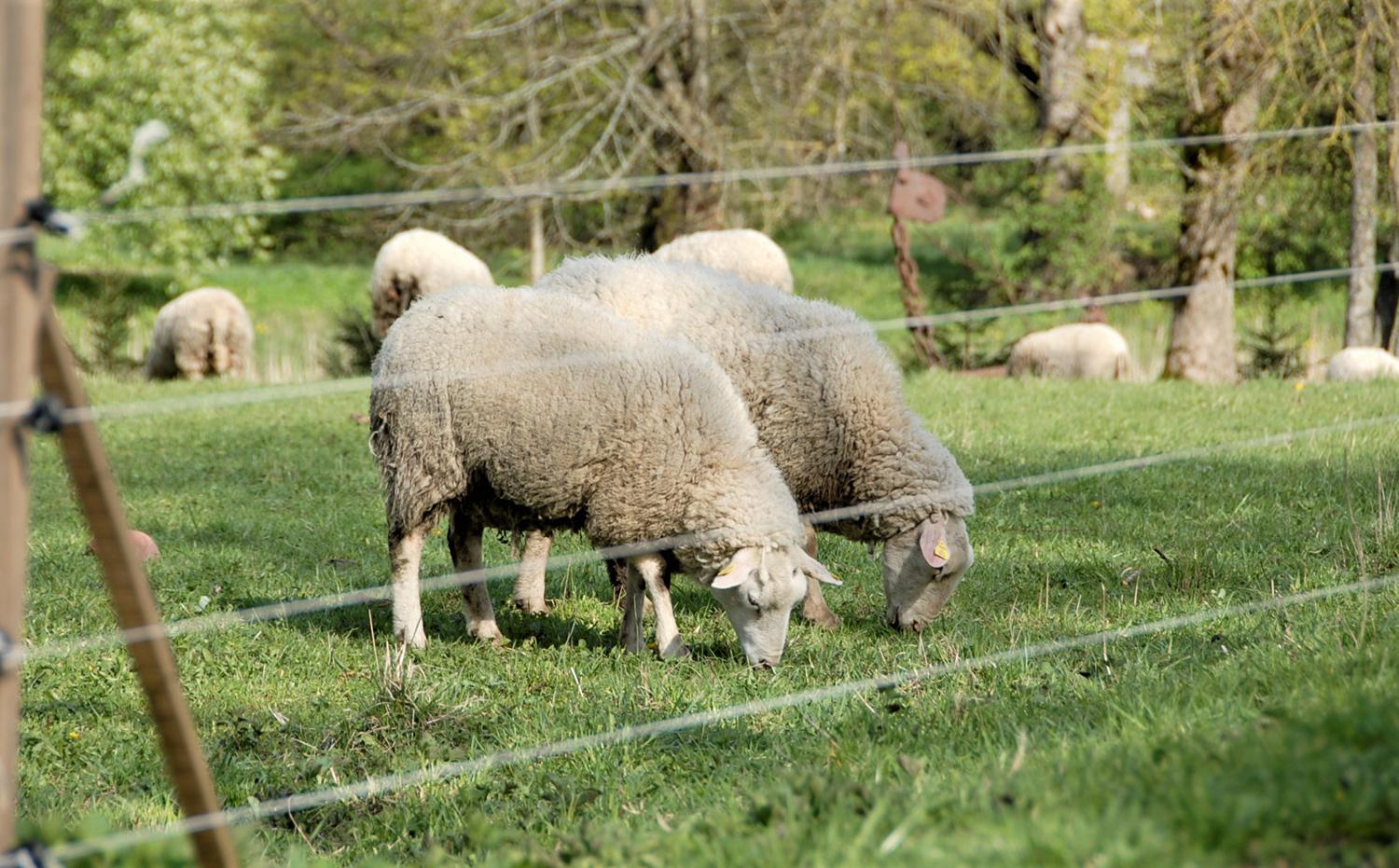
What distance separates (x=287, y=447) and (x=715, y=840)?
8405 millimetres

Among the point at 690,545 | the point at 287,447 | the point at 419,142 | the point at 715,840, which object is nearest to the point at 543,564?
the point at 690,545

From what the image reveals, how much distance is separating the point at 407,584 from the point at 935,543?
7.26ft

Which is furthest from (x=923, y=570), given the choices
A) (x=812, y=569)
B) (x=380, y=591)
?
(x=380, y=591)

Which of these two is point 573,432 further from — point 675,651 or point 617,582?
point 617,582

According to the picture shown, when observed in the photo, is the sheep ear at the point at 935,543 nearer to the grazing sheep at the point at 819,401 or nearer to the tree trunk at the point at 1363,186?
the grazing sheep at the point at 819,401

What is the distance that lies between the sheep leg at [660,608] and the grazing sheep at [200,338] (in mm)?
13793

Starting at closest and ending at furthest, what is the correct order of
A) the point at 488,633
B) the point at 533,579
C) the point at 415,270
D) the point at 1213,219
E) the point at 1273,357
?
the point at 488,633
the point at 533,579
the point at 1213,219
the point at 415,270
the point at 1273,357

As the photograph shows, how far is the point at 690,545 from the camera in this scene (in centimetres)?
562

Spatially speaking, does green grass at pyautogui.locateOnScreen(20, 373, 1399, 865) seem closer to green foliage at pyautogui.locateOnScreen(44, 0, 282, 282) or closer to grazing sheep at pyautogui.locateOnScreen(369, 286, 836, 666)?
grazing sheep at pyautogui.locateOnScreen(369, 286, 836, 666)

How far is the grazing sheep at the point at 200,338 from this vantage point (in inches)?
716

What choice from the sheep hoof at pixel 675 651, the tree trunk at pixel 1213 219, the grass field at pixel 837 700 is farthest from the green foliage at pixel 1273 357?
the sheep hoof at pixel 675 651

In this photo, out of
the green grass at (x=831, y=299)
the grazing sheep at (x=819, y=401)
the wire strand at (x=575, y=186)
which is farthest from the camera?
the green grass at (x=831, y=299)

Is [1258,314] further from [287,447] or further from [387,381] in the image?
[387,381]

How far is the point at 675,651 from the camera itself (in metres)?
5.68
